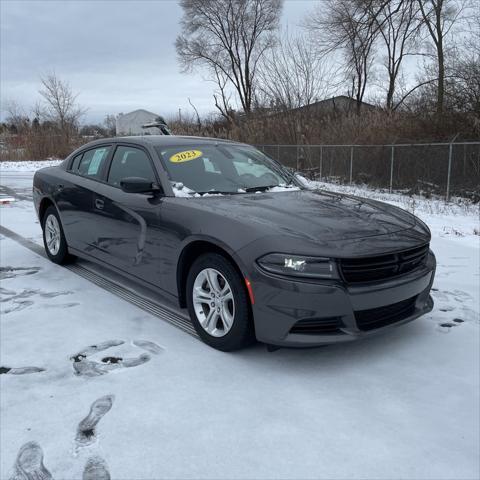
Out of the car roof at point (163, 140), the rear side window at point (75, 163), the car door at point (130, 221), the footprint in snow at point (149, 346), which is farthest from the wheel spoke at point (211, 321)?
the rear side window at point (75, 163)

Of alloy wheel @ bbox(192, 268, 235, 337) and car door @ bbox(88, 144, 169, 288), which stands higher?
car door @ bbox(88, 144, 169, 288)

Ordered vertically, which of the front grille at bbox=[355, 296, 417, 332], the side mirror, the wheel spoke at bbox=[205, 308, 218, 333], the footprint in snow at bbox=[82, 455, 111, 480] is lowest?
the footprint in snow at bbox=[82, 455, 111, 480]

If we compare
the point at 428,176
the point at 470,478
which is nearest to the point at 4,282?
the point at 470,478

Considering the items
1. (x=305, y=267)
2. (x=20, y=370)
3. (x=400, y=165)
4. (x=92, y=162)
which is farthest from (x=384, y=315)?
(x=400, y=165)

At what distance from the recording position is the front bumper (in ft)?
9.68

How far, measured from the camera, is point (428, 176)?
43.9 feet

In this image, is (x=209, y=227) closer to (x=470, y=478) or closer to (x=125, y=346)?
(x=125, y=346)

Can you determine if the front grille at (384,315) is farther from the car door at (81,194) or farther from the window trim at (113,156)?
the car door at (81,194)

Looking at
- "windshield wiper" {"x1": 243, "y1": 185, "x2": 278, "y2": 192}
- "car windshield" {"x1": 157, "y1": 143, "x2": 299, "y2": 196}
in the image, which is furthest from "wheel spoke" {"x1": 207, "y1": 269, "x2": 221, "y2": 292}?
"windshield wiper" {"x1": 243, "y1": 185, "x2": 278, "y2": 192}

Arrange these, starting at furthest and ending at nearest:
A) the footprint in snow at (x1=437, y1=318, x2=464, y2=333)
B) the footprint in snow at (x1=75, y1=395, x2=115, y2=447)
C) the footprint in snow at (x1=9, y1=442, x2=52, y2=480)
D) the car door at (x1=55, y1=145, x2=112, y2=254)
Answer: the car door at (x1=55, y1=145, x2=112, y2=254) → the footprint in snow at (x1=437, y1=318, x2=464, y2=333) → the footprint in snow at (x1=75, y1=395, x2=115, y2=447) → the footprint in snow at (x1=9, y1=442, x2=52, y2=480)

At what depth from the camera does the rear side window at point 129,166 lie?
4.22m

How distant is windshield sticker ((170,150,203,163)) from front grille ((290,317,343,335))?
1.89m

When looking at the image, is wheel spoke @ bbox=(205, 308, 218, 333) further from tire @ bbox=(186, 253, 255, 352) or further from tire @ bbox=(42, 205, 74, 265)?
tire @ bbox=(42, 205, 74, 265)

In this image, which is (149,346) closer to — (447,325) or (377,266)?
(377,266)
